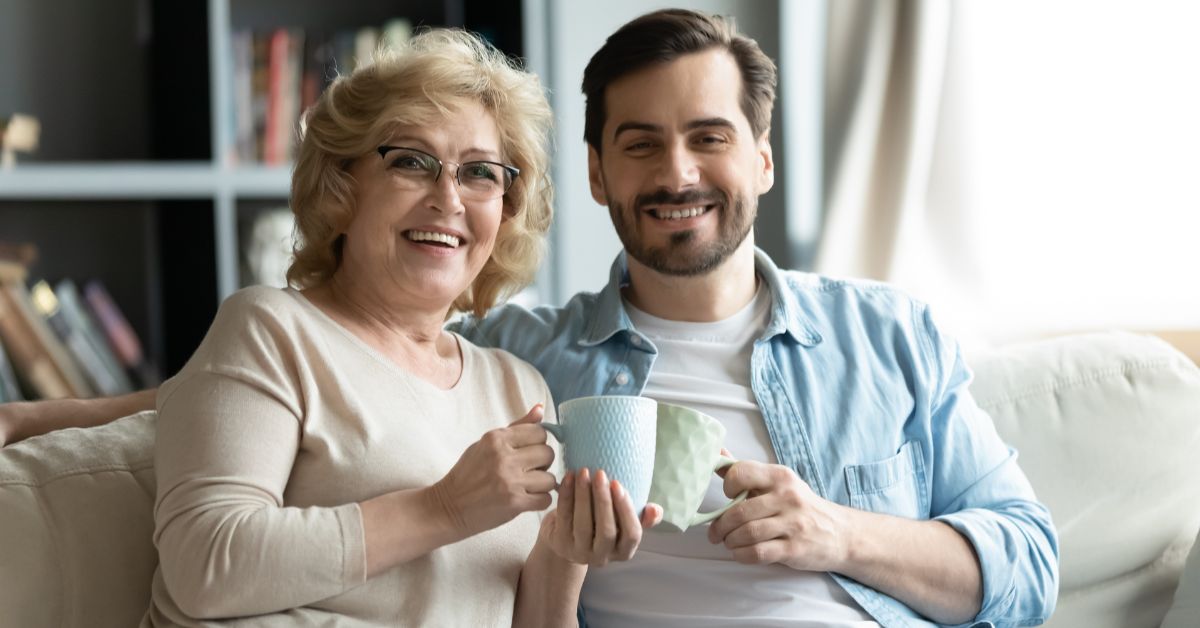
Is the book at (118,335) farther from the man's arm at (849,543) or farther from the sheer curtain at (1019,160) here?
the man's arm at (849,543)

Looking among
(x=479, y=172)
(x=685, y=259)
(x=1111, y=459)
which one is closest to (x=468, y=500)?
(x=479, y=172)

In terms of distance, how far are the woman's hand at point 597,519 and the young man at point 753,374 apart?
365mm

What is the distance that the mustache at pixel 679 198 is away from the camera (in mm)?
1782

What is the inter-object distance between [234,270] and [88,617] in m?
1.77

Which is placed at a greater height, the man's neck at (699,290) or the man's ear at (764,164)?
the man's ear at (764,164)

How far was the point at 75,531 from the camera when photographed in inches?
58.9

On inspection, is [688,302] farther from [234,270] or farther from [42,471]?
[234,270]

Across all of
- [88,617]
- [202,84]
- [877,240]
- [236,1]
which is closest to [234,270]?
[202,84]

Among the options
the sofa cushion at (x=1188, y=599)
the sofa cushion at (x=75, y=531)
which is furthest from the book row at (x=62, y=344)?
the sofa cushion at (x=1188, y=599)

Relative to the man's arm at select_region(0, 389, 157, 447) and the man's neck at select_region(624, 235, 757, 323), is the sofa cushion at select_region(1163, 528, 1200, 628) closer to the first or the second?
the man's neck at select_region(624, 235, 757, 323)

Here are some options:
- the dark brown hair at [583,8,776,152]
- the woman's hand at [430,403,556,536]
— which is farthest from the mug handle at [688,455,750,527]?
the dark brown hair at [583,8,776,152]

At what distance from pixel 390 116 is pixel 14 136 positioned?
1854 millimetres

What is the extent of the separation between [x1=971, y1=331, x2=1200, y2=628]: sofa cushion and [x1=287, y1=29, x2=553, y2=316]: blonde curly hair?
85 centimetres

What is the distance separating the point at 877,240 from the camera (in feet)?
9.77
